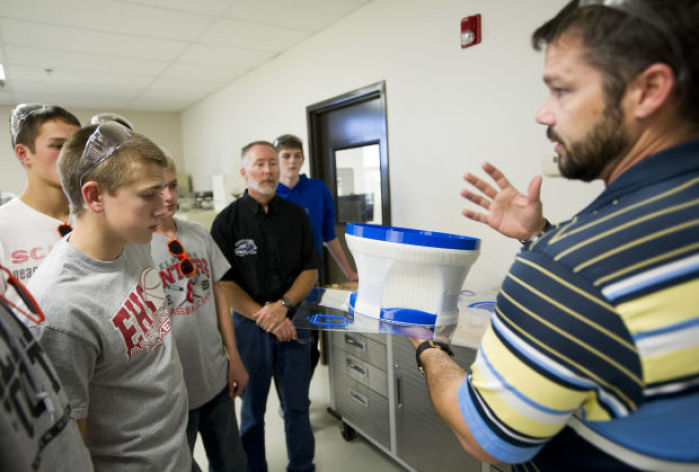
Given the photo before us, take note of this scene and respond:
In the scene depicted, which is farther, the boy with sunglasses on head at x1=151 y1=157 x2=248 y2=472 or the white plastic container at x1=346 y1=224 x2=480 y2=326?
the boy with sunglasses on head at x1=151 y1=157 x2=248 y2=472

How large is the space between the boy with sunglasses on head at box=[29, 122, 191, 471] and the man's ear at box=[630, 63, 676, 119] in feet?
3.30

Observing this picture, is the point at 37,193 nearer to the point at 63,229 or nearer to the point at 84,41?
the point at 63,229

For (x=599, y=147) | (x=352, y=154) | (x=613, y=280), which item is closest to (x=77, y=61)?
(x=352, y=154)

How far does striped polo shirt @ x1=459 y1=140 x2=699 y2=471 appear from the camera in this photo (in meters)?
0.50

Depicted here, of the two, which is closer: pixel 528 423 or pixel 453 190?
pixel 528 423

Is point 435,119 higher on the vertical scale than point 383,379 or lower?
higher

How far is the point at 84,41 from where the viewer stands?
9.97 feet

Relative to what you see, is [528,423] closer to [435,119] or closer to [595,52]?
[595,52]

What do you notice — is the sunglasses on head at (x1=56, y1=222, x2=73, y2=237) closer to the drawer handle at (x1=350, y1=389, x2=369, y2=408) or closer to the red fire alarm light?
the drawer handle at (x1=350, y1=389, x2=369, y2=408)

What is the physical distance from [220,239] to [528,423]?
4.79ft

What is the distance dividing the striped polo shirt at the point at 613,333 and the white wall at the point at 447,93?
4.15 ft

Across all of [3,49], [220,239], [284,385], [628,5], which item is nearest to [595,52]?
[628,5]

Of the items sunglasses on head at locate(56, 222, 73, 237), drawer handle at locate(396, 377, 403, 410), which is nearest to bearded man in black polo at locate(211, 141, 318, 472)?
drawer handle at locate(396, 377, 403, 410)

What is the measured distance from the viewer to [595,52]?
0.57m
